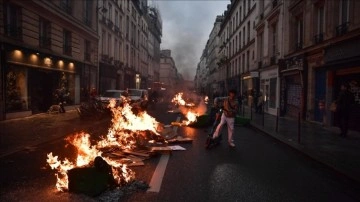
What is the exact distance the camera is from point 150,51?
243ft

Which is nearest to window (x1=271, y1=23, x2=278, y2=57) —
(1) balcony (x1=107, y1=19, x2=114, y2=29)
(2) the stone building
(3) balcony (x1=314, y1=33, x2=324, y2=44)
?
(3) balcony (x1=314, y1=33, x2=324, y2=44)

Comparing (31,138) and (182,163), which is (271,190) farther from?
(31,138)

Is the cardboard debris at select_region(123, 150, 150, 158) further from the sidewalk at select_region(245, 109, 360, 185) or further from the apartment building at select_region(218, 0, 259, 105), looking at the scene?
the apartment building at select_region(218, 0, 259, 105)

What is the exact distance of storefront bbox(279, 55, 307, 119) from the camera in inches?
746

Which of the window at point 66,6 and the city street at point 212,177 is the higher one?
the window at point 66,6

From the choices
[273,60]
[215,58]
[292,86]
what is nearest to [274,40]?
[273,60]

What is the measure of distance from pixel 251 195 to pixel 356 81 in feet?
33.4

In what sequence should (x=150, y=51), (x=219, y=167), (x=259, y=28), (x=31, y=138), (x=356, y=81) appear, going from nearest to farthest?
(x=219, y=167) < (x=31, y=138) < (x=356, y=81) < (x=259, y=28) < (x=150, y=51)

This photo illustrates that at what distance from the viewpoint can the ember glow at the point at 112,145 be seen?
5832mm

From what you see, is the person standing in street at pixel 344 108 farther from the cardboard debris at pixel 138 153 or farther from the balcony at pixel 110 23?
the balcony at pixel 110 23

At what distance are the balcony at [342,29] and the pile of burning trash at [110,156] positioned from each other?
26.5ft

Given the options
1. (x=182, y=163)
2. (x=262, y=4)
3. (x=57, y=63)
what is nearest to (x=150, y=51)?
(x=262, y=4)

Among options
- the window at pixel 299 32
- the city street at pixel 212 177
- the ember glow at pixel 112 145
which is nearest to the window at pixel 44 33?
the ember glow at pixel 112 145

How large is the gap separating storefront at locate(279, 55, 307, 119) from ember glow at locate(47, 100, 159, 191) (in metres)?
9.39
